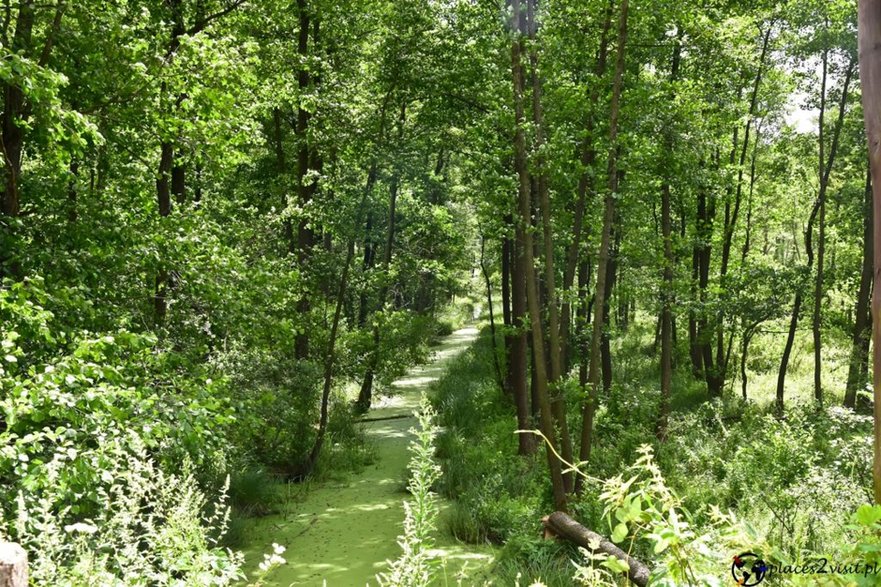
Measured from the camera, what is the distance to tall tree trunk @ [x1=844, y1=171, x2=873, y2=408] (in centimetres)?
1116

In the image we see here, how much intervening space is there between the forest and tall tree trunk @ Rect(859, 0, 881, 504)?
1 centimetres

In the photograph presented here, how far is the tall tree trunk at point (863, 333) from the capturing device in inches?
440

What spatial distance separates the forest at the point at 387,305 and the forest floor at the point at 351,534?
0.17 ft

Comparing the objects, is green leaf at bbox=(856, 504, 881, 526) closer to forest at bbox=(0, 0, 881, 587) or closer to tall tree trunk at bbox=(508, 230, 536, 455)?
forest at bbox=(0, 0, 881, 587)

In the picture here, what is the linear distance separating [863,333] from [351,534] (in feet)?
33.0

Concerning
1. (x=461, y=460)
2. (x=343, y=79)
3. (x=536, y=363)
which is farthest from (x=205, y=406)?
(x=343, y=79)

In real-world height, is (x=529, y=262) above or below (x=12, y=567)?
above

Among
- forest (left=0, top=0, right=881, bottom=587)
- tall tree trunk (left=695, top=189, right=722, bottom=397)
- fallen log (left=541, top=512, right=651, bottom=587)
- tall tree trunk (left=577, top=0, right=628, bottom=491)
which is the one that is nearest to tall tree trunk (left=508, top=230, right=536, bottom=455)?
forest (left=0, top=0, right=881, bottom=587)

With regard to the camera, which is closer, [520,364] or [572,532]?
[572,532]

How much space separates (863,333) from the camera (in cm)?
1118

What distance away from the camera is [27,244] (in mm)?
5125

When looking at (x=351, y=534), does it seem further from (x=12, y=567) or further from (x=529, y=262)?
(x=12, y=567)

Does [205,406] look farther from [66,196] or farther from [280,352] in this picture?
[280,352]

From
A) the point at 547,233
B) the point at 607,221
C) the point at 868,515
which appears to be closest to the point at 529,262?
the point at 547,233
